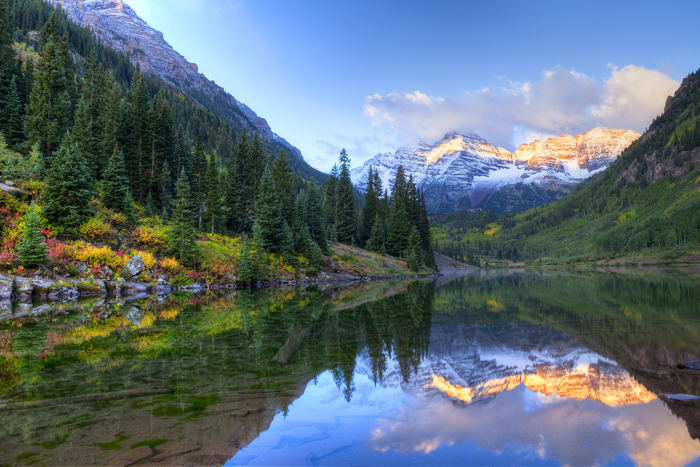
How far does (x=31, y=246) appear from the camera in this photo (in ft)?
88.4

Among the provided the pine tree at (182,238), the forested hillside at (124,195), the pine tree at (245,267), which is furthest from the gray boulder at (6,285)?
the pine tree at (245,267)

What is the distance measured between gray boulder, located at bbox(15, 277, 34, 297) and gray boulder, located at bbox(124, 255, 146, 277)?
738cm

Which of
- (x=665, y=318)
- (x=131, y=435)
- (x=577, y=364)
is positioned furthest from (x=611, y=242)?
(x=131, y=435)

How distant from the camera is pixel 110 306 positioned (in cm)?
2347

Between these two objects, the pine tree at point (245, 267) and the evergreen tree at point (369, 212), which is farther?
the evergreen tree at point (369, 212)

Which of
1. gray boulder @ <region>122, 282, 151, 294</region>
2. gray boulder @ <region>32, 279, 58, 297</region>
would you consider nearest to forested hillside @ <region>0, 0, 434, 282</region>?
gray boulder @ <region>32, 279, 58, 297</region>

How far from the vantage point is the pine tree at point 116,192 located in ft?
123

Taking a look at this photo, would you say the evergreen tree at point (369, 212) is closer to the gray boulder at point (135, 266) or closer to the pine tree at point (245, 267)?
the pine tree at point (245, 267)

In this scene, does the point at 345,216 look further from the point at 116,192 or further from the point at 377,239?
the point at 116,192

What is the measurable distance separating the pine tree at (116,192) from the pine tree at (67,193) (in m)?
3.48

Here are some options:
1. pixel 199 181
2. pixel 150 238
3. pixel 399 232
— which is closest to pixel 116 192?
pixel 150 238

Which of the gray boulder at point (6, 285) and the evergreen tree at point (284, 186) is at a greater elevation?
the evergreen tree at point (284, 186)

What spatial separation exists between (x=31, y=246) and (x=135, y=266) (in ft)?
27.4

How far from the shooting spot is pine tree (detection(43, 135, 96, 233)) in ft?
103
